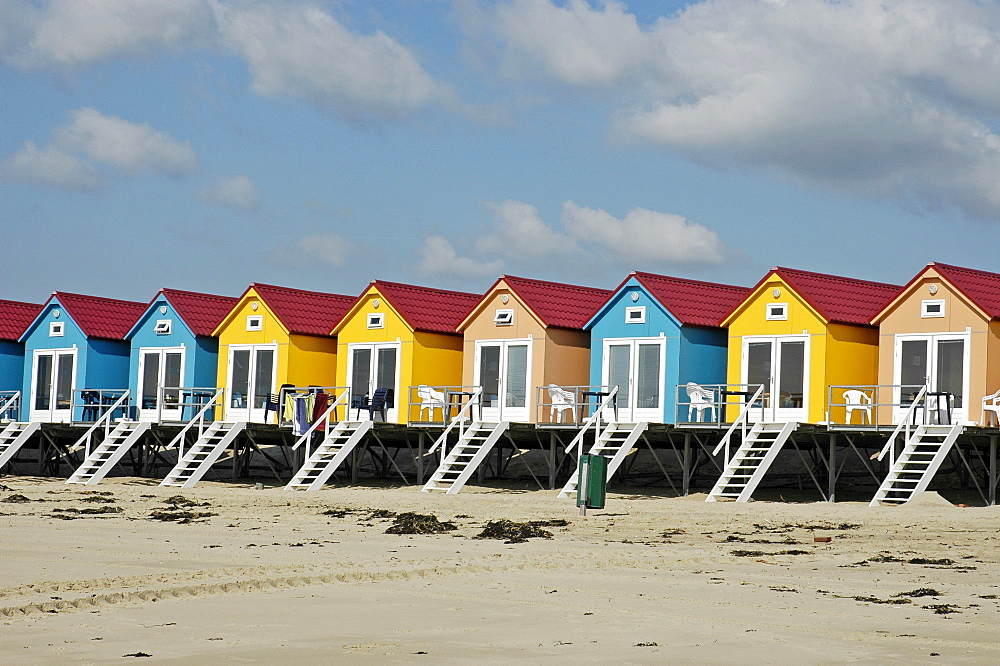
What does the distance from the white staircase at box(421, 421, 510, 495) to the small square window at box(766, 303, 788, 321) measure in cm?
549

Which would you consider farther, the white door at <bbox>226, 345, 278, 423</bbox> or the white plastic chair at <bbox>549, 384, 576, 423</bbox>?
the white door at <bbox>226, 345, 278, 423</bbox>

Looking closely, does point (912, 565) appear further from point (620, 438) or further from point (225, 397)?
point (225, 397)

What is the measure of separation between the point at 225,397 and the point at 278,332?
6.62 ft

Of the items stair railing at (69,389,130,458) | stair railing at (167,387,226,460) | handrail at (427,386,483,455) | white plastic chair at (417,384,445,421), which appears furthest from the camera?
stair railing at (69,389,130,458)

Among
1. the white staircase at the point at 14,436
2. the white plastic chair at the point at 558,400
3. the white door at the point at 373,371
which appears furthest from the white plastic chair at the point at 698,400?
the white staircase at the point at 14,436

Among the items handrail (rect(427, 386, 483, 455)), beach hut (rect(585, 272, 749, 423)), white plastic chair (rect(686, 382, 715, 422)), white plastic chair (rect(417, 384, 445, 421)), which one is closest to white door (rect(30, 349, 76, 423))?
white plastic chair (rect(417, 384, 445, 421))

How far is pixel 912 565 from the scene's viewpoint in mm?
14562

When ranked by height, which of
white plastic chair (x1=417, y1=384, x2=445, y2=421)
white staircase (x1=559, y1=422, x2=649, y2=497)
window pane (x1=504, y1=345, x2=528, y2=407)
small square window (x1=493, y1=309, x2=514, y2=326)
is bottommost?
white staircase (x1=559, y1=422, x2=649, y2=497)

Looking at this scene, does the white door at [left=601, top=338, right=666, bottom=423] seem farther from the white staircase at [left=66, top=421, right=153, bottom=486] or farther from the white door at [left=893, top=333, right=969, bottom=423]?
the white staircase at [left=66, top=421, right=153, bottom=486]

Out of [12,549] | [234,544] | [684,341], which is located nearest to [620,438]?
[684,341]

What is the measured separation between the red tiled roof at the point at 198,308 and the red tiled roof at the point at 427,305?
5108 mm

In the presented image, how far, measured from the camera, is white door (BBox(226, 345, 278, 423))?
1264 inches

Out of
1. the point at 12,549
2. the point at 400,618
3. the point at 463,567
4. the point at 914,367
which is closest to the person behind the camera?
the point at 400,618

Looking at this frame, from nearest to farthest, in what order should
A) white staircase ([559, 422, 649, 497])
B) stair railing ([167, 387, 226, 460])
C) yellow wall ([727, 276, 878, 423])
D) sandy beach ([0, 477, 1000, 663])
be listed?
sandy beach ([0, 477, 1000, 663]), white staircase ([559, 422, 649, 497]), yellow wall ([727, 276, 878, 423]), stair railing ([167, 387, 226, 460])
